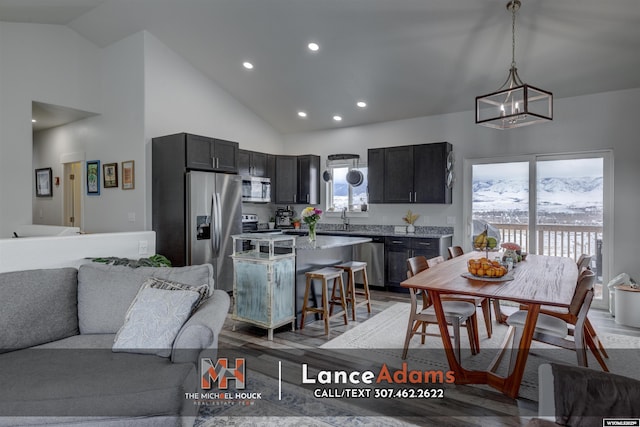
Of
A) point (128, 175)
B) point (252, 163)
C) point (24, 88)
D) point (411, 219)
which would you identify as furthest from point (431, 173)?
point (24, 88)

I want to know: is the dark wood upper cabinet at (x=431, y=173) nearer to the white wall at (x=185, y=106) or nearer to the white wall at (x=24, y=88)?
the white wall at (x=185, y=106)

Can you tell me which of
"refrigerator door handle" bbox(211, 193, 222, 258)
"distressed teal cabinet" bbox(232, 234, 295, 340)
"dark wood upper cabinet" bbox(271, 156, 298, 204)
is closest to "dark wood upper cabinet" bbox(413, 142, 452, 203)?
"dark wood upper cabinet" bbox(271, 156, 298, 204)

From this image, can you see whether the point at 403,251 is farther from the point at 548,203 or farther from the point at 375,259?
the point at 548,203

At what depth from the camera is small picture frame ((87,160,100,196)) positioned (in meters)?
5.73

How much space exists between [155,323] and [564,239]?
16.9 ft

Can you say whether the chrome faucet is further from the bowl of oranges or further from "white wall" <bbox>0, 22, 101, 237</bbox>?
"white wall" <bbox>0, 22, 101, 237</bbox>

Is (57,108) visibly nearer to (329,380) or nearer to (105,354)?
(105,354)

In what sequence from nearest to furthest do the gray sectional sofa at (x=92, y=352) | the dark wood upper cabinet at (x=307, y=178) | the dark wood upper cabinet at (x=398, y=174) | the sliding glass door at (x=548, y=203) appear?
the gray sectional sofa at (x=92, y=352)
the sliding glass door at (x=548, y=203)
the dark wood upper cabinet at (x=398, y=174)
the dark wood upper cabinet at (x=307, y=178)

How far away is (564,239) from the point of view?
5.02 meters

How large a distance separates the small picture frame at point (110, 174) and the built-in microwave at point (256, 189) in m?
1.88

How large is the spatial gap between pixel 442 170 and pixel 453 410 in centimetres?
386

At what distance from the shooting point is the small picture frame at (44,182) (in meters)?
7.03

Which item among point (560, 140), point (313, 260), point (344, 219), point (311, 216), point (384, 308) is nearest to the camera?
point (313, 260)

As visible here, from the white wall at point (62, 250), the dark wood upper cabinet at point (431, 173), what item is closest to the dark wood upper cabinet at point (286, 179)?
the dark wood upper cabinet at point (431, 173)
